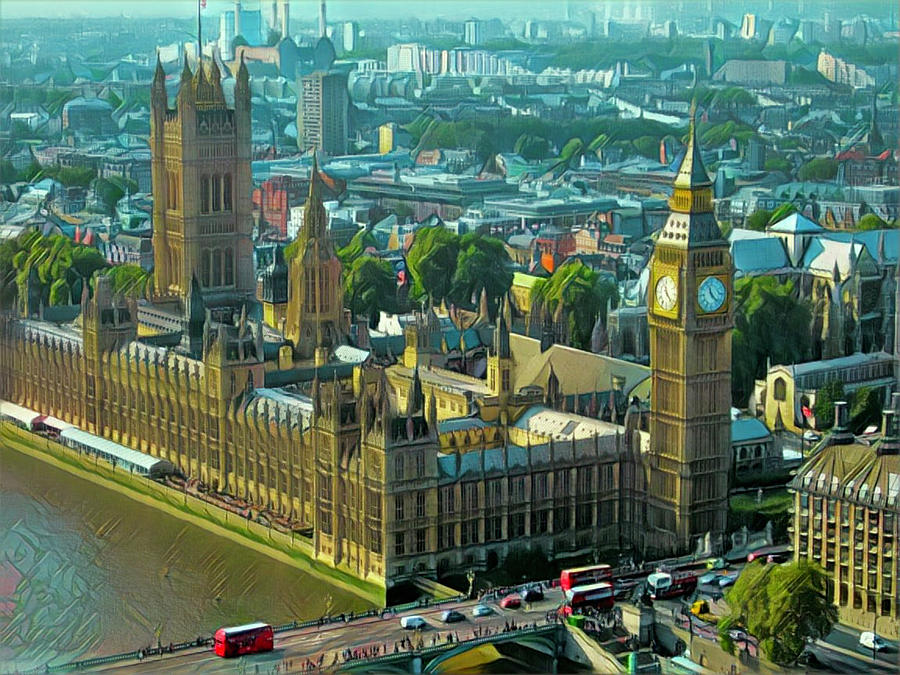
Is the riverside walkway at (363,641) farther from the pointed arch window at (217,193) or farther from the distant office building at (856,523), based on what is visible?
the pointed arch window at (217,193)

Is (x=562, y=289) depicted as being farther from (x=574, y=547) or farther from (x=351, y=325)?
(x=574, y=547)

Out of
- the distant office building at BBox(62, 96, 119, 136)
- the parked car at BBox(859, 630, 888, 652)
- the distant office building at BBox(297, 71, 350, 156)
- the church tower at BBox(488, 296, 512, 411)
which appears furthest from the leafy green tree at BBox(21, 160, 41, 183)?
the parked car at BBox(859, 630, 888, 652)

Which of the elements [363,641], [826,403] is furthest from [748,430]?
[363,641]

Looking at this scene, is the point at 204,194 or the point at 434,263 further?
the point at 434,263

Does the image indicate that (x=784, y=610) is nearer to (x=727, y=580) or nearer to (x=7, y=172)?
(x=727, y=580)

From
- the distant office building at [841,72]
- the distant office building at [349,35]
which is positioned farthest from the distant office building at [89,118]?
the distant office building at [841,72]

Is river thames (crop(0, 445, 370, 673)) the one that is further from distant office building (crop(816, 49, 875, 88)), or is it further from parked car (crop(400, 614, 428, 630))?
distant office building (crop(816, 49, 875, 88))

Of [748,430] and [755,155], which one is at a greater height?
[748,430]
